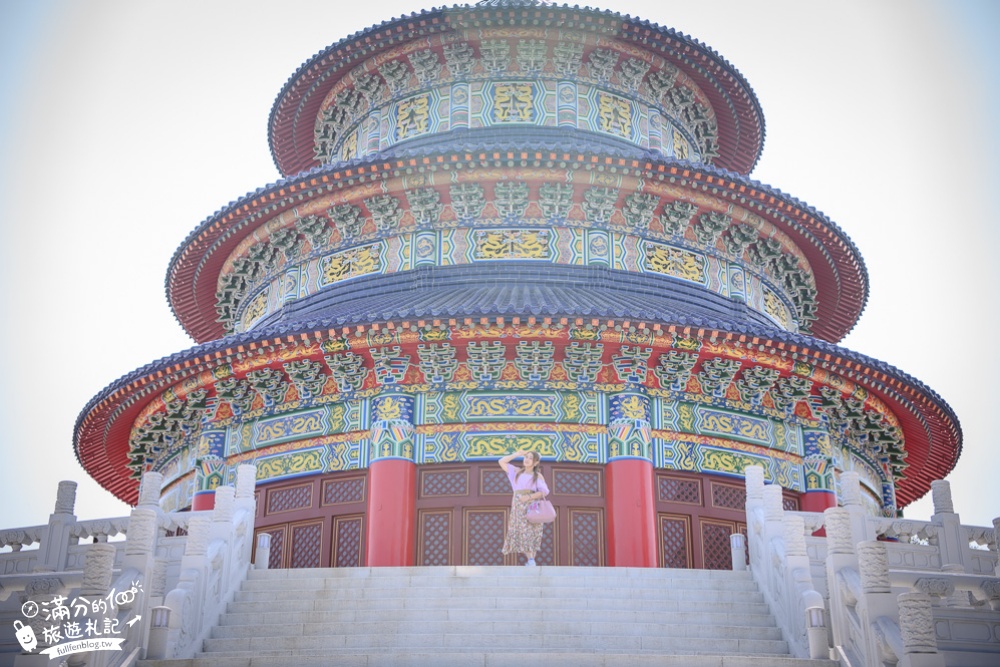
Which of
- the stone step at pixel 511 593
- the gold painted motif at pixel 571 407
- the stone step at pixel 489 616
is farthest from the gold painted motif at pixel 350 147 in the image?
the stone step at pixel 489 616

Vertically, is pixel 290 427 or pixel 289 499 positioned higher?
pixel 290 427

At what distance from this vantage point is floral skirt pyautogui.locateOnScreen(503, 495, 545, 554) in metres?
15.9

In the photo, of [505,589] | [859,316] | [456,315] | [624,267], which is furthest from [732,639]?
[859,316]

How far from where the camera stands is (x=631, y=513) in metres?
18.3

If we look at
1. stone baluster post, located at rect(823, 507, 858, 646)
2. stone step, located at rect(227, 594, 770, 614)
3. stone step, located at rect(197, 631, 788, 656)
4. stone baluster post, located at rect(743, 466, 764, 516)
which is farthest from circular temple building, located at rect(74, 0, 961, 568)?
stone baluster post, located at rect(823, 507, 858, 646)

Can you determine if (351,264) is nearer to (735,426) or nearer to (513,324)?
(513,324)

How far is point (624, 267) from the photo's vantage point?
22500 mm

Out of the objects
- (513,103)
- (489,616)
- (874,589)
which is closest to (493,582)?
(489,616)

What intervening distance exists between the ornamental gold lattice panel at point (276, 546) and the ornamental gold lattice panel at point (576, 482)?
455 cm

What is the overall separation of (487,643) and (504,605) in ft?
3.83

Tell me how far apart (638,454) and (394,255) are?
6667 mm

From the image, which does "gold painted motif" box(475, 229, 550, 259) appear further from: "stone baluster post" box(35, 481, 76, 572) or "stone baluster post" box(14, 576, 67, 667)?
"stone baluster post" box(14, 576, 67, 667)

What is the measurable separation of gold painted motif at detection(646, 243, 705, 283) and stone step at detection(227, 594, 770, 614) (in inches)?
391

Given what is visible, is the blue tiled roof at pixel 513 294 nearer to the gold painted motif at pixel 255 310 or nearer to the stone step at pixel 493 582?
the gold painted motif at pixel 255 310
